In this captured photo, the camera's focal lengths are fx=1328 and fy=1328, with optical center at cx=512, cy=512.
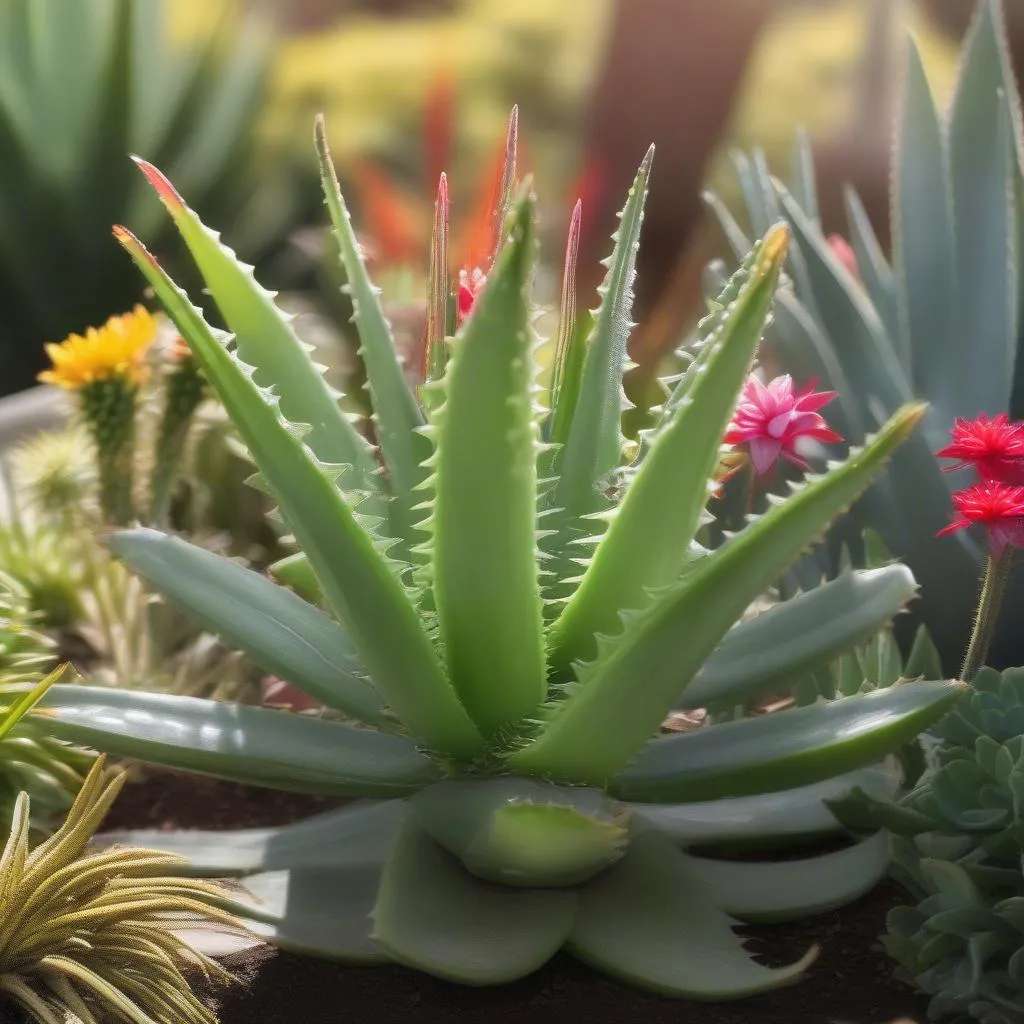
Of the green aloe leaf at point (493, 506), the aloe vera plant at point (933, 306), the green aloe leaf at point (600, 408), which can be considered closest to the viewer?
the green aloe leaf at point (493, 506)

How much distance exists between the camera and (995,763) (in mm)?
1110

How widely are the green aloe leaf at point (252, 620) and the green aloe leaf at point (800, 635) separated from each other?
319mm

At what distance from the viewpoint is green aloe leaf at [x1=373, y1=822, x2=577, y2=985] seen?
3.39 ft

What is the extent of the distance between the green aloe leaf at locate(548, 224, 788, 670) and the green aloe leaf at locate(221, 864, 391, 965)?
27 cm

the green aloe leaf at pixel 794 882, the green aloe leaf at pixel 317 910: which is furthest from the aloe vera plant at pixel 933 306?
the green aloe leaf at pixel 317 910

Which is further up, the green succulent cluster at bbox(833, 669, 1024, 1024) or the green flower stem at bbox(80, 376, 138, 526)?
the green flower stem at bbox(80, 376, 138, 526)

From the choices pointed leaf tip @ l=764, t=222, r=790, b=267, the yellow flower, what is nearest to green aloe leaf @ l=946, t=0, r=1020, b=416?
pointed leaf tip @ l=764, t=222, r=790, b=267

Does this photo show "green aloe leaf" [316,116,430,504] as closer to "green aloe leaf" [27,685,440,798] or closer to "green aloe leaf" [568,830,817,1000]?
"green aloe leaf" [27,685,440,798]

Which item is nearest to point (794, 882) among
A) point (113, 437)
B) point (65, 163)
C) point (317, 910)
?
point (317, 910)

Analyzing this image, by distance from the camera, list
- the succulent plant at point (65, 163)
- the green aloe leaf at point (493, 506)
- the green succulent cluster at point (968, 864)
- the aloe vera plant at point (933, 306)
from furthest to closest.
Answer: the succulent plant at point (65, 163) → the aloe vera plant at point (933, 306) → the green succulent cluster at point (968, 864) → the green aloe leaf at point (493, 506)

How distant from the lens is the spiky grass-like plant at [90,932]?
1024mm

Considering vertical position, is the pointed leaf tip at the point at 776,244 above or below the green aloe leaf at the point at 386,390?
above

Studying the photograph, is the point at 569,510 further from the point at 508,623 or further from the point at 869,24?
the point at 869,24

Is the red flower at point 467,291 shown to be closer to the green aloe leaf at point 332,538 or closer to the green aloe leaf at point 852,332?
the green aloe leaf at point 332,538
